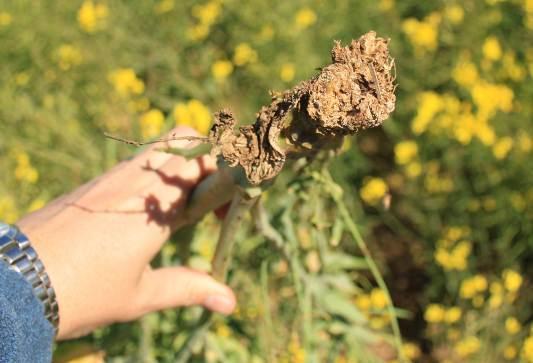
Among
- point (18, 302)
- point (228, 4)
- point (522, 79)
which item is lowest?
point (18, 302)

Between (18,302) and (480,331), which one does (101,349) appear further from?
(480,331)

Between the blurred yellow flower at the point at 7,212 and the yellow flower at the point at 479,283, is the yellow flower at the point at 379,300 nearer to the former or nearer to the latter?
the yellow flower at the point at 479,283

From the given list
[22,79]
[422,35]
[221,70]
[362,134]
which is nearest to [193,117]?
[221,70]

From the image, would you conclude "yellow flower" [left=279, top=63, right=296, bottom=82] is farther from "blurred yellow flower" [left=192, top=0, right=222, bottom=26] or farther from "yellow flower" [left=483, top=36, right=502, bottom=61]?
"yellow flower" [left=483, top=36, right=502, bottom=61]

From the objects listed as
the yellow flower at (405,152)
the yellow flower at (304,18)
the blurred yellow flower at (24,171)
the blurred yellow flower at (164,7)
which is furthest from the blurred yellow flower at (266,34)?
the blurred yellow flower at (24,171)

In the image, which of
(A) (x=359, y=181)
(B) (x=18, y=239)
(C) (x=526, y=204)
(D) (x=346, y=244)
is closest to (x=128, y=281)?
(B) (x=18, y=239)

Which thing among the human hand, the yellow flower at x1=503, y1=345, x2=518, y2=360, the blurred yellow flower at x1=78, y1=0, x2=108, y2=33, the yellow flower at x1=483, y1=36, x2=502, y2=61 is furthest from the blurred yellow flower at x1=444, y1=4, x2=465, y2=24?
the human hand

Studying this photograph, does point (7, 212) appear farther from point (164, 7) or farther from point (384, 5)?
point (384, 5)
